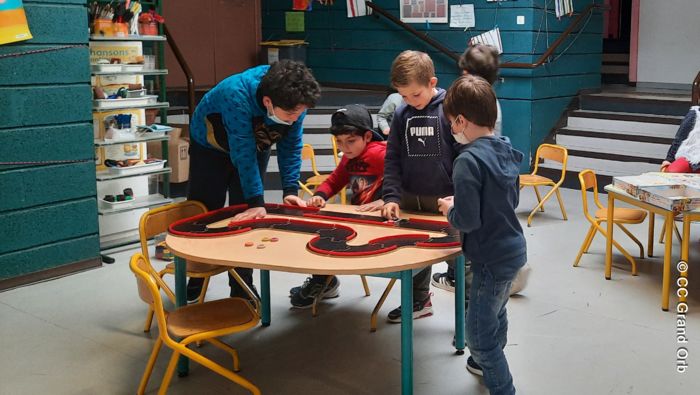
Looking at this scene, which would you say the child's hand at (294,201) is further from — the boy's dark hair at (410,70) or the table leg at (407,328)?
the table leg at (407,328)

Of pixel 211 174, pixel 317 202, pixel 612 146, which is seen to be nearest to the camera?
pixel 317 202

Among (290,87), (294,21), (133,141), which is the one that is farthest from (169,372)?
(294,21)

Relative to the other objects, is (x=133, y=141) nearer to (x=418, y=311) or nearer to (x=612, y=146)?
(x=418, y=311)

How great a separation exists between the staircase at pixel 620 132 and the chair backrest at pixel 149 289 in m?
5.78

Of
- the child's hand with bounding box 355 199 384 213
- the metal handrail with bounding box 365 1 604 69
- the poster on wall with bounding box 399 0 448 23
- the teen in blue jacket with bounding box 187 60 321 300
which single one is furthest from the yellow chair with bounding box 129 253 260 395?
the poster on wall with bounding box 399 0 448 23

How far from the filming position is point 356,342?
399 centimetres

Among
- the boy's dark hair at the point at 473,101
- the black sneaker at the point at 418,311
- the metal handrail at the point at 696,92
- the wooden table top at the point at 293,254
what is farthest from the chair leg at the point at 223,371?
the metal handrail at the point at 696,92

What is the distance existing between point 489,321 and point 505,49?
19.6 feet

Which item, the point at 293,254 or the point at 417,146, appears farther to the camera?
the point at 417,146

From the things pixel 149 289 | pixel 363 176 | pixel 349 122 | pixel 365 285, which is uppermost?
pixel 349 122

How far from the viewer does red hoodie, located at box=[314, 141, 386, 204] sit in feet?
13.7

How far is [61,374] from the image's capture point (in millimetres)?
3678

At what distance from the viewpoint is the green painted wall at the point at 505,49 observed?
8.42 metres

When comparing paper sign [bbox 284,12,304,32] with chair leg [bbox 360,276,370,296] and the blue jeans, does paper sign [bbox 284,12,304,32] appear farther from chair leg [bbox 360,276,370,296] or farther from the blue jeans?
the blue jeans
